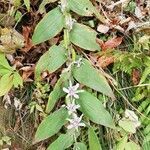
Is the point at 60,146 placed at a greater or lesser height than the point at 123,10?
lesser

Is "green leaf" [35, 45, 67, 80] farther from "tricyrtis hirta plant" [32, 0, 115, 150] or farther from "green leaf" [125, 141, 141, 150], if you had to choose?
"green leaf" [125, 141, 141, 150]

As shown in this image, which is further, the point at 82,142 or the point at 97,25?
the point at 97,25

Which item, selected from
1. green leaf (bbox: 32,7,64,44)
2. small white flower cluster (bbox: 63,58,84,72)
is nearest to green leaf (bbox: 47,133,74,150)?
small white flower cluster (bbox: 63,58,84,72)

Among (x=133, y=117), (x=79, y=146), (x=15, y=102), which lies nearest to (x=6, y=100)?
(x=15, y=102)

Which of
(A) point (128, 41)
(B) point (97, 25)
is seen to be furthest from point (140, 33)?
(B) point (97, 25)

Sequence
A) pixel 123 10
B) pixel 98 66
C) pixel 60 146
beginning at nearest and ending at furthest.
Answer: pixel 60 146 → pixel 98 66 → pixel 123 10

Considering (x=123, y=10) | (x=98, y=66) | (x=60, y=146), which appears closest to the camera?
(x=60, y=146)

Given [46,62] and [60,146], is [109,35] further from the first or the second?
[60,146]

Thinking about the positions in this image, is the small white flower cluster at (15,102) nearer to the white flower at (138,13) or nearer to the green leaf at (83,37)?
the green leaf at (83,37)

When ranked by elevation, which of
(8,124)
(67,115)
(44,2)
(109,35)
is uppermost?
(44,2)
